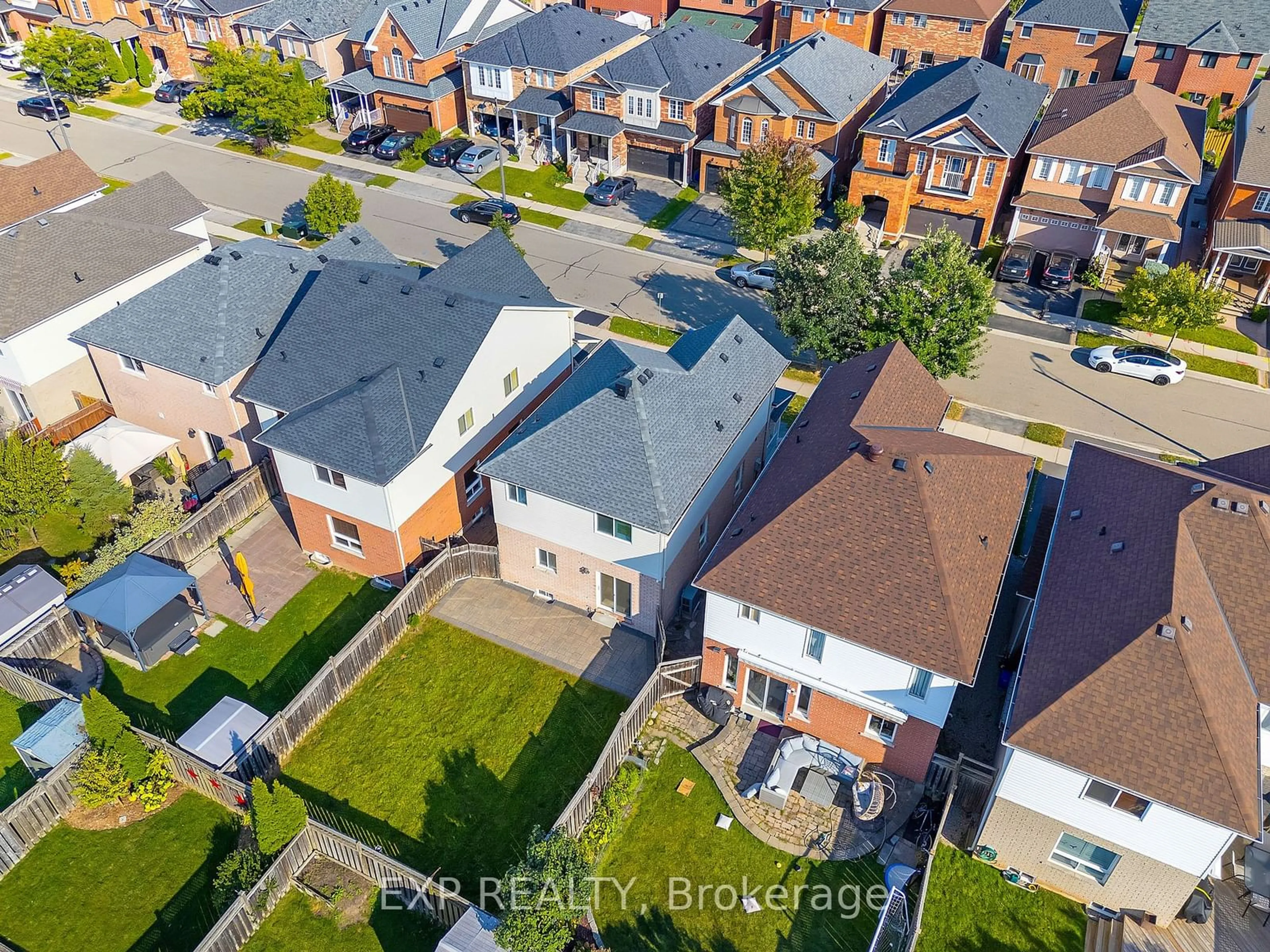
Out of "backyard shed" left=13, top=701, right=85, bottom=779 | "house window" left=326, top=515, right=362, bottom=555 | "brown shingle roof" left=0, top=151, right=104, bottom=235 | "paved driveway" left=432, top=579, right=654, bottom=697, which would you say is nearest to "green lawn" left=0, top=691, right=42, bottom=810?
"backyard shed" left=13, top=701, right=85, bottom=779

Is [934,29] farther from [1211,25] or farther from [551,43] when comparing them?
[551,43]

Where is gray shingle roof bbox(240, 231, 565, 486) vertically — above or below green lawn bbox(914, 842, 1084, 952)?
above

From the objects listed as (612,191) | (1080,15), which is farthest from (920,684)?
(1080,15)

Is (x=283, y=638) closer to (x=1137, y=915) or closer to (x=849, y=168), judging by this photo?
(x=1137, y=915)

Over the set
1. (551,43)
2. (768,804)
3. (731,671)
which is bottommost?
(768,804)

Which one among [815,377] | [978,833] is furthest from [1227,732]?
[815,377]

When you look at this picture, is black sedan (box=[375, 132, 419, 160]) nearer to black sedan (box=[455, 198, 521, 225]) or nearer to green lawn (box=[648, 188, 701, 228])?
black sedan (box=[455, 198, 521, 225])
